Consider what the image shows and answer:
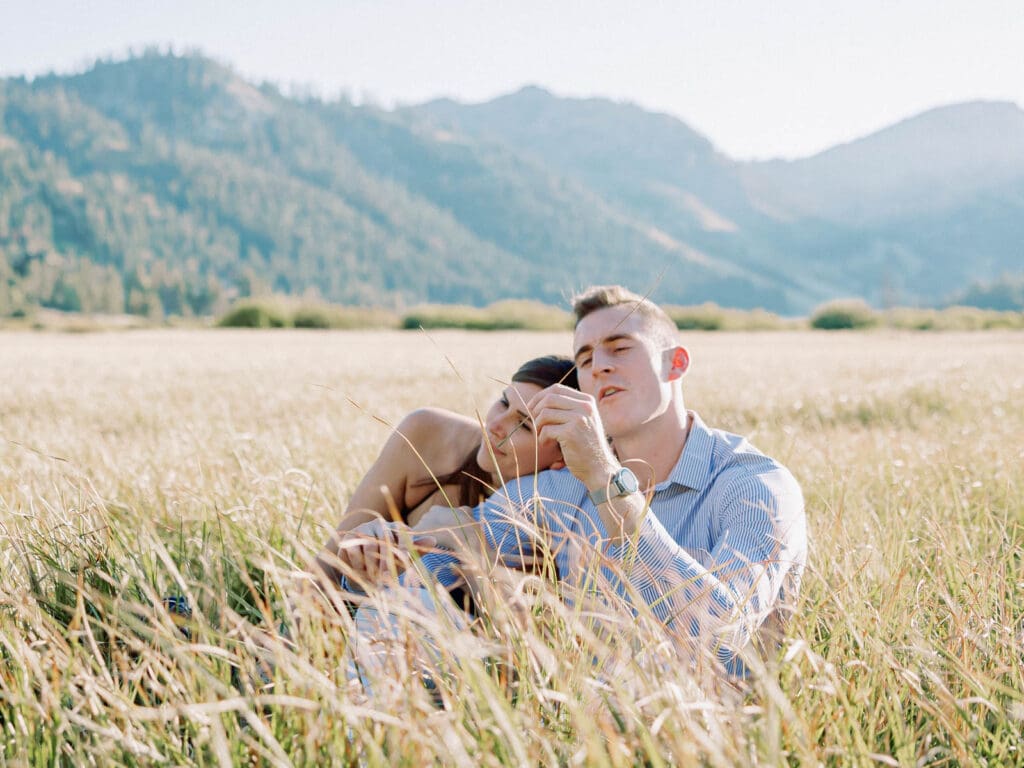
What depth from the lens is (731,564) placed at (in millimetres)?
2428

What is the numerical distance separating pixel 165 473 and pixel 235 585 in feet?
5.57

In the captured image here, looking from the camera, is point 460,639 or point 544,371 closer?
point 460,639

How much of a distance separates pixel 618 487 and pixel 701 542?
27.0 inches

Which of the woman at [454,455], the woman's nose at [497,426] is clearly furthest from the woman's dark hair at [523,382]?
the woman's nose at [497,426]

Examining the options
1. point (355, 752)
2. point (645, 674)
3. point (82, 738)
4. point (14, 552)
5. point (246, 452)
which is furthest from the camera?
point (246, 452)

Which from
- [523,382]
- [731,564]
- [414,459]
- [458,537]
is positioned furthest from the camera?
[414,459]

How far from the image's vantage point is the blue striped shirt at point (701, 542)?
6.83ft

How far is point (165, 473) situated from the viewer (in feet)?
14.6

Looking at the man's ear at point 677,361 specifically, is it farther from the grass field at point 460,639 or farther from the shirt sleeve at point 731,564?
the grass field at point 460,639

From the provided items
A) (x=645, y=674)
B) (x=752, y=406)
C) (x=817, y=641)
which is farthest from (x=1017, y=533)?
(x=752, y=406)

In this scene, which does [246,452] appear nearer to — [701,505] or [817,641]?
[701,505]

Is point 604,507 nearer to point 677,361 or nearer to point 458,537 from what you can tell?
point 458,537

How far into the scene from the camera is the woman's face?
3.29 m

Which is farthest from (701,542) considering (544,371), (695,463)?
(544,371)
